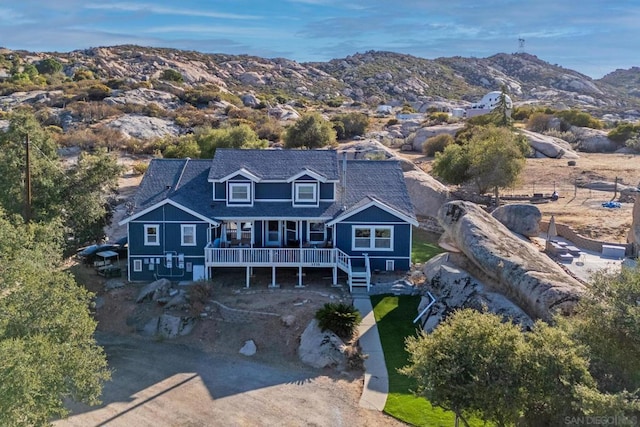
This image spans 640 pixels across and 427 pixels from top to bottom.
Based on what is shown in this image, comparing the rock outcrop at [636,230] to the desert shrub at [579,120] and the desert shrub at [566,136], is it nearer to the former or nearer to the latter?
the desert shrub at [566,136]

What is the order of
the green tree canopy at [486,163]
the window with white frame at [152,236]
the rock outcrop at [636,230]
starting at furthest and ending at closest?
the green tree canopy at [486,163] < the rock outcrop at [636,230] < the window with white frame at [152,236]

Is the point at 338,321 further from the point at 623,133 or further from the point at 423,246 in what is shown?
the point at 623,133

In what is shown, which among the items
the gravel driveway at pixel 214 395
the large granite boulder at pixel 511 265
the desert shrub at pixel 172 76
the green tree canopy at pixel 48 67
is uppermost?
the green tree canopy at pixel 48 67

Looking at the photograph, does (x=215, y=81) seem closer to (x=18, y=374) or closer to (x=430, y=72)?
(x=430, y=72)

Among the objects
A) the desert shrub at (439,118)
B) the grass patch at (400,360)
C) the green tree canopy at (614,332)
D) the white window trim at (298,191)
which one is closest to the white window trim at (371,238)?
the white window trim at (298,191)

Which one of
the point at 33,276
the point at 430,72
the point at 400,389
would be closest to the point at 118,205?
the point at 33,276

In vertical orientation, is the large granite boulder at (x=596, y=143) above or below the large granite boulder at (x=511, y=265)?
above

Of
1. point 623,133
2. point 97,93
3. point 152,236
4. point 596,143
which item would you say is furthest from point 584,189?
point 97,93
